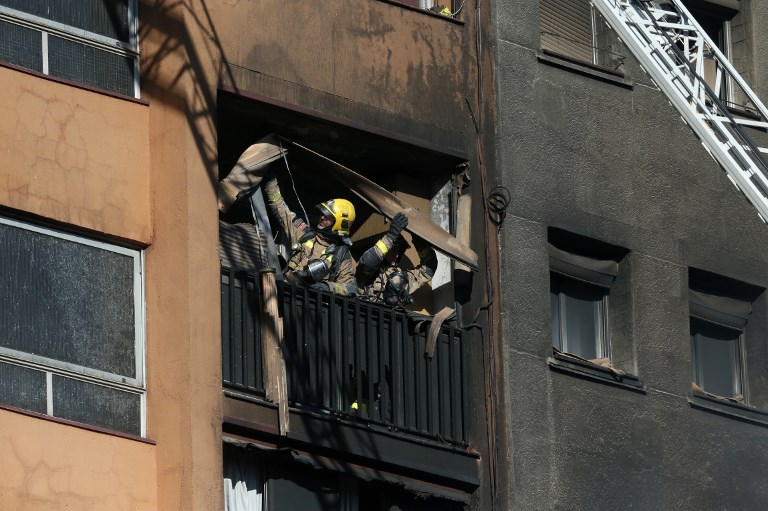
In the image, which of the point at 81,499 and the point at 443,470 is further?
the point at 443,470

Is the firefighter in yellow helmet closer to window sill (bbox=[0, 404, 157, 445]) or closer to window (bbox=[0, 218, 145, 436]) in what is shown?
window (bbox=[0, 218, 145, 436])

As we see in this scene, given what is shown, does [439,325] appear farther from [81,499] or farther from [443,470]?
[81,499]

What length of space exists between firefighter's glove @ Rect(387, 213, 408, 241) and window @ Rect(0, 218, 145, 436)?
3431 mm

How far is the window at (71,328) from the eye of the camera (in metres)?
23.0

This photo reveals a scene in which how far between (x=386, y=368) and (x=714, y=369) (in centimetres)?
573

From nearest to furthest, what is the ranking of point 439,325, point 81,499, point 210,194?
point 81,499 → point 210,194 → point 439,325

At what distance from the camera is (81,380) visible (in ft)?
76.8

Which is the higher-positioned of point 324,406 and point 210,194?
point 210,194

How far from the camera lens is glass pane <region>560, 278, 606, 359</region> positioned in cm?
2831

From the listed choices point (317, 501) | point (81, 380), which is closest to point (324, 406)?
point (317, 501)

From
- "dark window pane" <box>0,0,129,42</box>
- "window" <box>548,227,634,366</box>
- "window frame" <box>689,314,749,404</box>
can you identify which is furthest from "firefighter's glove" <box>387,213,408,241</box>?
"window frame" <box>689,314,749,404</box>

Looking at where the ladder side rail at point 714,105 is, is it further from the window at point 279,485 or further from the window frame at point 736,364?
the window at point 279,485

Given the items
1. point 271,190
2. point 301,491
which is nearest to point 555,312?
point 271,190

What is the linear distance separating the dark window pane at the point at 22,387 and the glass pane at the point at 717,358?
32.0ft
